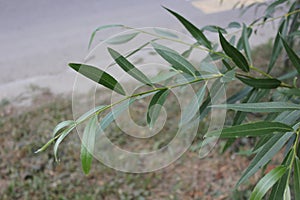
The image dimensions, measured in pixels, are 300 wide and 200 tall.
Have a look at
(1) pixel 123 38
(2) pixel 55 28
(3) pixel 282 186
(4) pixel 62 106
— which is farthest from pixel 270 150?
(2) pixel 55 28

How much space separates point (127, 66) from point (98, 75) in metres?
0.05

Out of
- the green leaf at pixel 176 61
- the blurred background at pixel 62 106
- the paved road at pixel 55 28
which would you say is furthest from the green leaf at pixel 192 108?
the paved road at pixel 55 28

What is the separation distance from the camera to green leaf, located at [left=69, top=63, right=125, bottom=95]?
472mm

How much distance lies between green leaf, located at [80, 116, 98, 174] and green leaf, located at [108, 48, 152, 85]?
0.08 meters

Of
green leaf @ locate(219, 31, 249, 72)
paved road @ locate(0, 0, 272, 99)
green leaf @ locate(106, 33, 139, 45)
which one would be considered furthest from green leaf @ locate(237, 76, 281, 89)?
paved road @ locate(0, 0, 272, 99)

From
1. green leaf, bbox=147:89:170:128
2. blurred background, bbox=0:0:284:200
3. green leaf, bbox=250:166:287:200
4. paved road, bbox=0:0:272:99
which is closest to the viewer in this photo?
green leaf, bbox=250:166:287:200

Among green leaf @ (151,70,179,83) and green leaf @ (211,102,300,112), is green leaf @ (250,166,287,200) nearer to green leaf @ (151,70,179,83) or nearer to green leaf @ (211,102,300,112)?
green leaf @ (211,102,300,112)

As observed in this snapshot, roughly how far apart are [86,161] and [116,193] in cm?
123

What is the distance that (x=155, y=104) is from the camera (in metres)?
0.55

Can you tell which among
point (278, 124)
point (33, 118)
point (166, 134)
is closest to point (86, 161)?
point (278, 124)

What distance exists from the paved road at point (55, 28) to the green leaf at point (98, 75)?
2046 millimetres

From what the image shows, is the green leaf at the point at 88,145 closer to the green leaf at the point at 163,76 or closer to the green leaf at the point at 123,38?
the green leaf at the point at 163,76

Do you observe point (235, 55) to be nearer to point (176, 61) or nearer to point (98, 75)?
point (176, 61)

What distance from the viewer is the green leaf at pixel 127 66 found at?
0.51 m
